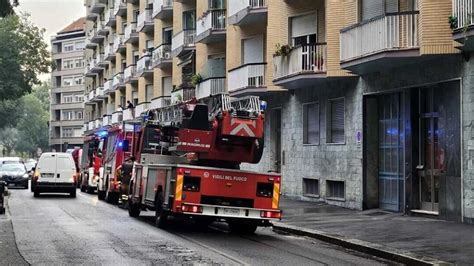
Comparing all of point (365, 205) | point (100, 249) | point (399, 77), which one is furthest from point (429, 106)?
point (100, 249)

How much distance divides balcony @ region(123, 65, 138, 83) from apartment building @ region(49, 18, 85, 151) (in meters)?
53.1

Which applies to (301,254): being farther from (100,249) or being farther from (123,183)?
(123,183)

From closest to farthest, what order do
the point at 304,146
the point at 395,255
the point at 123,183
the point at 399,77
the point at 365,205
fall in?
the point at 395,255 → the point at 399,77 → the point at 365,205 → the point at 123,183 → the point at 304,146

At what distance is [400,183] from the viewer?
20.0 metres

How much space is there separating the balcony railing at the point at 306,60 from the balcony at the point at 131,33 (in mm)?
34758

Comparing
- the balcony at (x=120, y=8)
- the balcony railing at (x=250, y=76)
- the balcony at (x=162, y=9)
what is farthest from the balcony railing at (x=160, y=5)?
the balcony railing at (x=250, y=76)

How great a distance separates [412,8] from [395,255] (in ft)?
Answer: 30.0

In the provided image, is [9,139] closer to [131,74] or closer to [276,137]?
[131,74]

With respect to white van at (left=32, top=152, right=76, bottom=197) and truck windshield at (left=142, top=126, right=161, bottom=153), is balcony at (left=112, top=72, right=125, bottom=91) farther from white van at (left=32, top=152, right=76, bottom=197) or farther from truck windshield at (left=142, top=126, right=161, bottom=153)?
truck windshield at (left=142, top=126, right=161, bottom=153)

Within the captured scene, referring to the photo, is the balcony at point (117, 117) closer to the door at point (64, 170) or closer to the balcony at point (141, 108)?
the balcony at point (141, 108)

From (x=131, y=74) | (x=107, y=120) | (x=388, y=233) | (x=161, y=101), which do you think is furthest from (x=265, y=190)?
(x=107, y=120)

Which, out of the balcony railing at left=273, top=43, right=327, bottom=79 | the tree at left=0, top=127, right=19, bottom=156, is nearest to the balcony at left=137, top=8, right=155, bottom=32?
the balcony railing at left=273, top=43, right=327, bottom=79

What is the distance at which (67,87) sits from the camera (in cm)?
11269

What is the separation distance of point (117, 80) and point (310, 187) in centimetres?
4065
